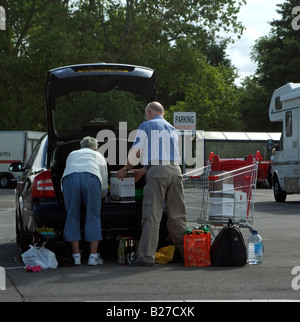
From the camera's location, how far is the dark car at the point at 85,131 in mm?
10664

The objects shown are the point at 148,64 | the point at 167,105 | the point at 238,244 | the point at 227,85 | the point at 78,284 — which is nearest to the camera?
the point at 78,284

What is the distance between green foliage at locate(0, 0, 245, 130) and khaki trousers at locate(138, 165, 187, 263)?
109ft

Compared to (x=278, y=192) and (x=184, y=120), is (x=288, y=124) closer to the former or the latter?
(x=278, y=192)

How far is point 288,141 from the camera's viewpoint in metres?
24.3

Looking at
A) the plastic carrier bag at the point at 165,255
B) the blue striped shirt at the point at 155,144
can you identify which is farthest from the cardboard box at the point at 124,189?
the plastic carrier bag at the point at 165,255

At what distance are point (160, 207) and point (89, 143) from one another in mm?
1180

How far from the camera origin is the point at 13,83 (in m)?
46.2

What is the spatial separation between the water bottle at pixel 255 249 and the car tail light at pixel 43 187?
2403 mm

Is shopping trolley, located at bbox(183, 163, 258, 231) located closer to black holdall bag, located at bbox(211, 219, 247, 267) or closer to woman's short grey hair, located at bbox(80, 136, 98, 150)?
black holdall bag, located at bbox(211, 219, 247, 267)

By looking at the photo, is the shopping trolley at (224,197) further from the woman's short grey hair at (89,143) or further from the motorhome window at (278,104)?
the motorhome window at (278,104)

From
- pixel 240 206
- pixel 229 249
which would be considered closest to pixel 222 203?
pixel 240 206

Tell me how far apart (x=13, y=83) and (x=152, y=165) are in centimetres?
3673
